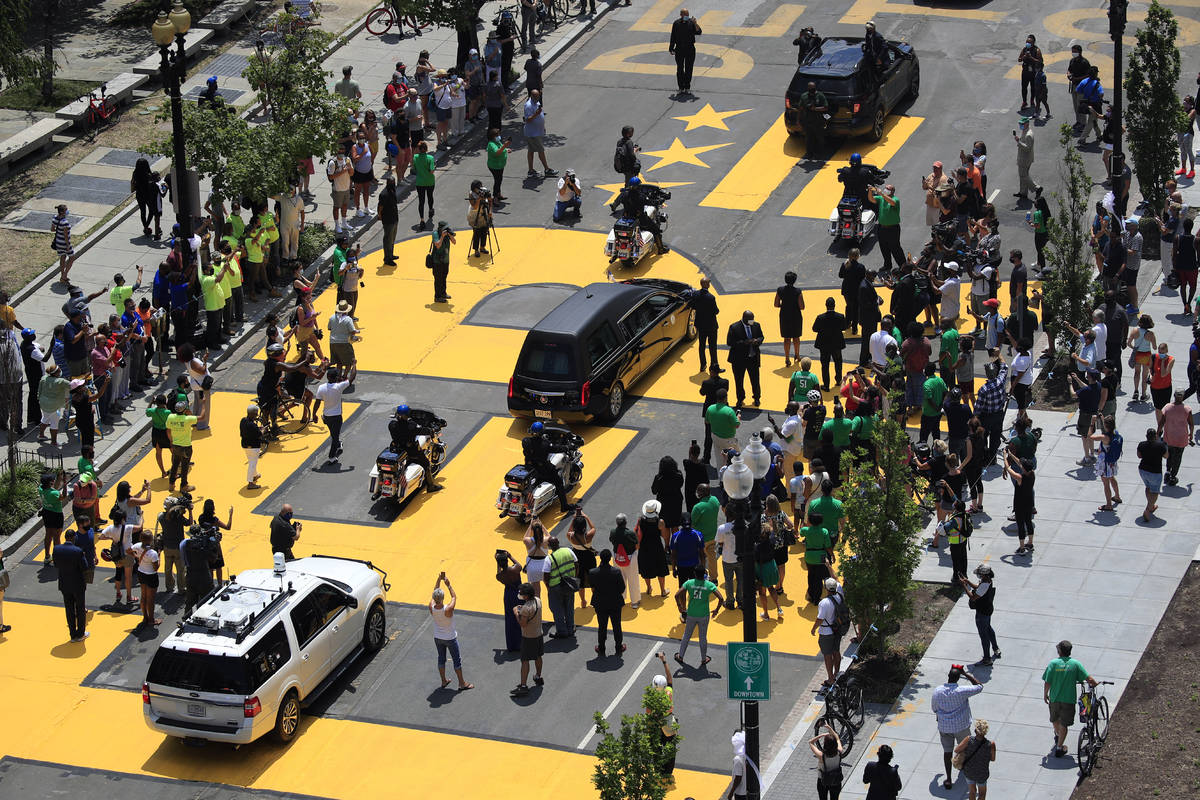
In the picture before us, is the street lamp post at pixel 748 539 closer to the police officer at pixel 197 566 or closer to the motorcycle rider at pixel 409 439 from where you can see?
the police officer at pixel 197 566

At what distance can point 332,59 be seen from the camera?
4488cm

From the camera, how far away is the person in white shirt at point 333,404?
29.2 meters

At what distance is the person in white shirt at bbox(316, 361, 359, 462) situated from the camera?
95.9 feet

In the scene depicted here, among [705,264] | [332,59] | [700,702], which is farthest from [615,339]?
[332,59]

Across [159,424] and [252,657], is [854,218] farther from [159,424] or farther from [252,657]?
[252,657]

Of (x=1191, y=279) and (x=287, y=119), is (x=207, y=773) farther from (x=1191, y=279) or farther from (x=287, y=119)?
(x=1191, y=279)

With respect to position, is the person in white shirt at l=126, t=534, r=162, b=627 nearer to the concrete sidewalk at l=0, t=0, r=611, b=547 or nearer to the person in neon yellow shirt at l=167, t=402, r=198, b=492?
the person in neon yellow shirt at l=167, t=402, r=198, b=492

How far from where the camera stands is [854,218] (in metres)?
35.3

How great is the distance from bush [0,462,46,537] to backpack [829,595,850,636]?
43.8 feet

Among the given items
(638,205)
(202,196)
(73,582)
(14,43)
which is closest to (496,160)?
(638,205)

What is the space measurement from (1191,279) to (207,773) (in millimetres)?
19297

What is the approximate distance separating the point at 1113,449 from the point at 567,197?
14536mm

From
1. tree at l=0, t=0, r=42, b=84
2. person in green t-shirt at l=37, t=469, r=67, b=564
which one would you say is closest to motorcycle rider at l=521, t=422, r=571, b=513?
person in green t-shirt at l=37, t=469, r=67, b=564

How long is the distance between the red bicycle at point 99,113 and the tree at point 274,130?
7.20 meters
